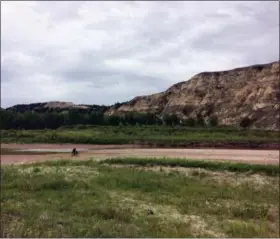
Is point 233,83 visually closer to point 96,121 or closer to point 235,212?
point 96,121

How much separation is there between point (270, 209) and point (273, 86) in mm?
50987

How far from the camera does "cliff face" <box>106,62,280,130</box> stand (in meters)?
60.4

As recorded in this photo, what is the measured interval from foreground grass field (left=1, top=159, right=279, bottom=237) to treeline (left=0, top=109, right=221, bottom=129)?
127 feet

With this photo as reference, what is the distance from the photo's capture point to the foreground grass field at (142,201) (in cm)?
924

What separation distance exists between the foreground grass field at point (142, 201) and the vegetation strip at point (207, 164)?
0.09 meters

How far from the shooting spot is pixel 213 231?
1035 centimetres

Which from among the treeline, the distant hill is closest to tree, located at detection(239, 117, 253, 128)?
the distant hill

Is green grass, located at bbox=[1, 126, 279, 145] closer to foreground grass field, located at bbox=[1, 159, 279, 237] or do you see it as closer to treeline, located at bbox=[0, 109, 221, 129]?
treeline, located at bbox=[0, 109, 221, 129]

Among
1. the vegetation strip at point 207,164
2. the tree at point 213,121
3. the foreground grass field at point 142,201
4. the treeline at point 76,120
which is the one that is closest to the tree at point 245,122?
the tree at point 213,121

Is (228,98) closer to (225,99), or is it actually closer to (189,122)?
(225,99)

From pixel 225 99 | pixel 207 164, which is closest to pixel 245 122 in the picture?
pixel 225 99

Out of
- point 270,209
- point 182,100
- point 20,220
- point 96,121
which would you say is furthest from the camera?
point 182,100

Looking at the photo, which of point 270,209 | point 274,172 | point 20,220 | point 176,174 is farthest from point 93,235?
point 274,172

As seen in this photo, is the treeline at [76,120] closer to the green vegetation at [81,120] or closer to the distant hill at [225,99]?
the green vegetation at [81,120]
